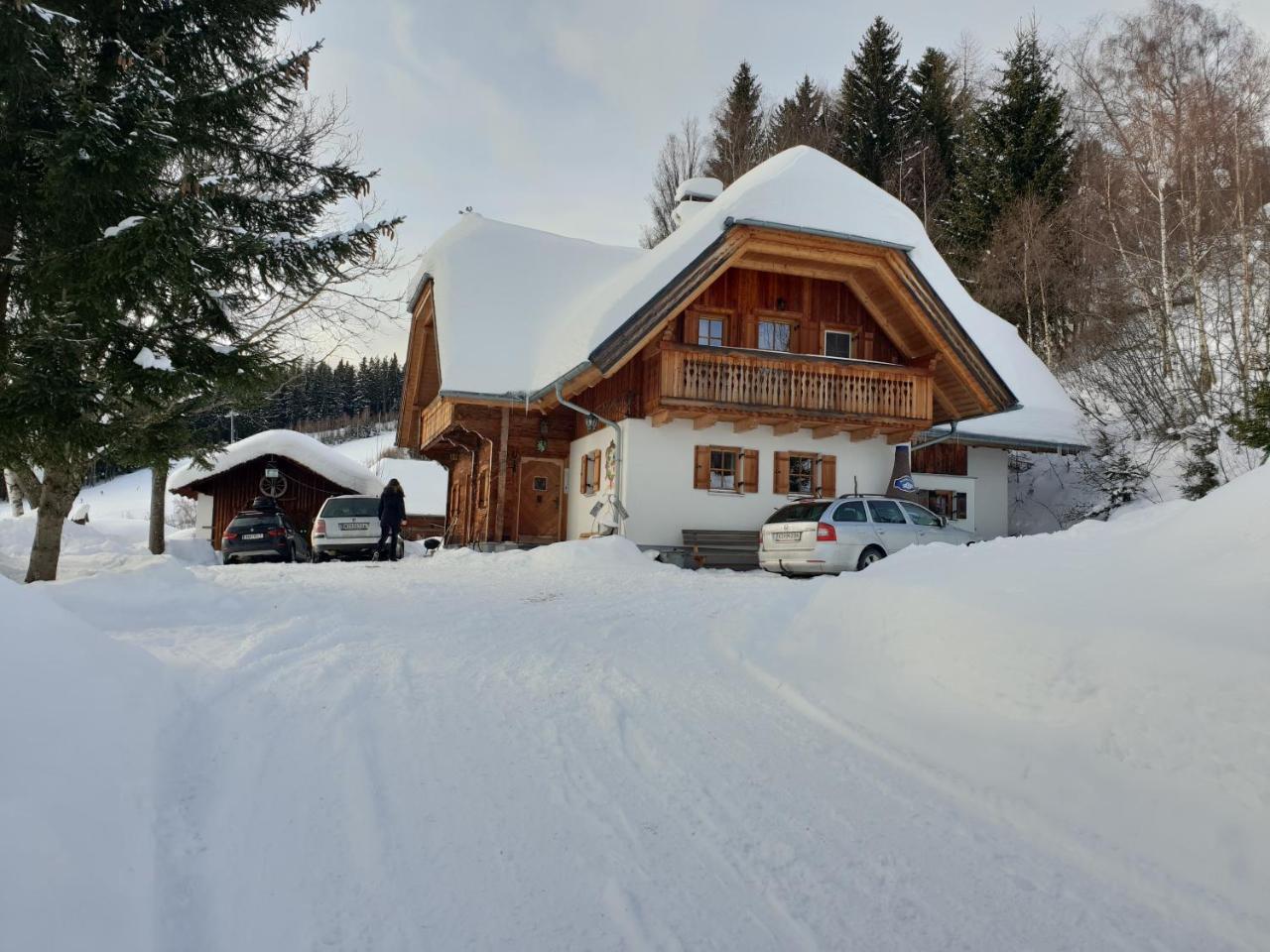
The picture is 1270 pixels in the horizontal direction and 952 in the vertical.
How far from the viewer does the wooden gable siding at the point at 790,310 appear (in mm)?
18172

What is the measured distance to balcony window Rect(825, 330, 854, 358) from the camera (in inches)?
750

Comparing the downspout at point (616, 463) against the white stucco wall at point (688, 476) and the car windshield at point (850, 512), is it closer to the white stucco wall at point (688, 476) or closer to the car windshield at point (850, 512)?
the white stucco wall at point (688, 476)

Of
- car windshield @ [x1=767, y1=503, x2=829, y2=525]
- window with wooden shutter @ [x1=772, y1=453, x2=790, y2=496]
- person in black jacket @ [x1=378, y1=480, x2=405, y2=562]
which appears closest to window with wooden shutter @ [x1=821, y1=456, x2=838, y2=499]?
window with wooden shutter @ [x1=772, y1=453, x2=790, y2=496]

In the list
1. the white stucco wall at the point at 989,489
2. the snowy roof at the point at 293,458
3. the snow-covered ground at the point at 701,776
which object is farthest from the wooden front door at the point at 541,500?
the snow-covered ground at the point at 701,776

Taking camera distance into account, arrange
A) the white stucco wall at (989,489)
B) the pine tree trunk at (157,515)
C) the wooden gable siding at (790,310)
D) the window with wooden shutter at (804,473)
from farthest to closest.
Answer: the white stucco wall at (989,489)
the pine tree trunk at (157,515)
the window with wooden shutter at (804,473)
the wooden gable siding at (790,310)

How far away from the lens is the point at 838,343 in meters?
19.2

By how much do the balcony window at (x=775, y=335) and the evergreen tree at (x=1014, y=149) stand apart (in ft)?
59.1

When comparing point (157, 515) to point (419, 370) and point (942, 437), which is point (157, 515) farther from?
point (942, 437)

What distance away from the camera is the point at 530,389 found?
60.3 ft

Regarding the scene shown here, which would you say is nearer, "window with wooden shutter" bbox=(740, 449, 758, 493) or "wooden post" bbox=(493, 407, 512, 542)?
"window with wooden shutter" bbox=(740, 449, 758, 493)

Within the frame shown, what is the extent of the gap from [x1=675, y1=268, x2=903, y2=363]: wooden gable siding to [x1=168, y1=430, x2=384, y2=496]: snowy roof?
17819mm

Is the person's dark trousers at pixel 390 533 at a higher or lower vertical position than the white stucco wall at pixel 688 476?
lower

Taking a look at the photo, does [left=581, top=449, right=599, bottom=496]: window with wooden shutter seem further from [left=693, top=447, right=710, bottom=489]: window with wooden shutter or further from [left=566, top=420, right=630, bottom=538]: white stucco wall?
[left=693, top=447, right=710, bottom=489]: window with wooden shutter

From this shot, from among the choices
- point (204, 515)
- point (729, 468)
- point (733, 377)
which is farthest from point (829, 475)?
point (204, 515)
